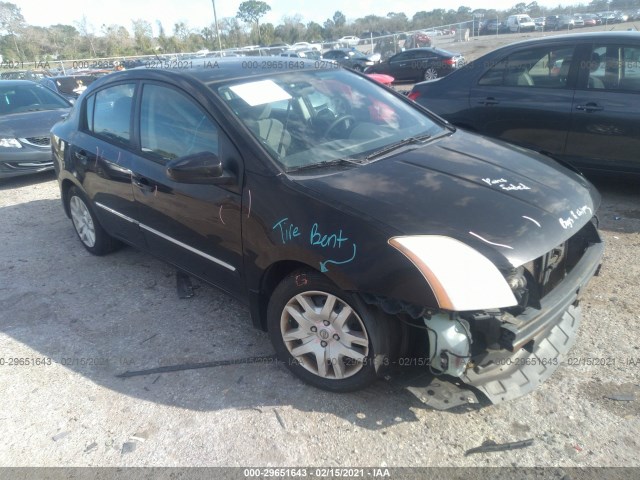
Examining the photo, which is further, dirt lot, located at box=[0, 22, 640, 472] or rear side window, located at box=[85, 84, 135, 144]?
rear side window, located at box=[85, 84, 135, 144]

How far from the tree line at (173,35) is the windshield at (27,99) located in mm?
35127

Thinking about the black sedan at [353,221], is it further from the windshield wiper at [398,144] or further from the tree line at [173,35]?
the tree line at [173,35]

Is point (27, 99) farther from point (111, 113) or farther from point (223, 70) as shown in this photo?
point (223, 70)

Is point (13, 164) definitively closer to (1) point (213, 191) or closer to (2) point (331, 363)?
(1) point (213, 191)

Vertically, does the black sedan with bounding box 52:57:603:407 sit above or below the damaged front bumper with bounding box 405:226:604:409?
above

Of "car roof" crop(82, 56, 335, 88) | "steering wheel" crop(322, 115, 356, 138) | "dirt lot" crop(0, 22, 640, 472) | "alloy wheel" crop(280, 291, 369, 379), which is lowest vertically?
"dirt lot" crop(0, 22, 640, 472)

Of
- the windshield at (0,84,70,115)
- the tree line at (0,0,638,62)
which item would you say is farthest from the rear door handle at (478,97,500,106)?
the tree line at (0,0,638,62)

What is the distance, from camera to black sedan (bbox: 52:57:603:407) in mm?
2287

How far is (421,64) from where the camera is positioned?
62.9 ft

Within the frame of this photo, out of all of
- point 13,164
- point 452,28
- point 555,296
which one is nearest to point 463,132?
point 555,296

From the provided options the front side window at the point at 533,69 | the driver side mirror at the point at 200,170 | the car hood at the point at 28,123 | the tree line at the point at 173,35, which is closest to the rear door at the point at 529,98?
the front side window at the point at 533,69

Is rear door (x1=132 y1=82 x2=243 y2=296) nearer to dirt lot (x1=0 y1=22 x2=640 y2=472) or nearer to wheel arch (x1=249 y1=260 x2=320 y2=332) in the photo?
wheel arch (x1=249 y1=260 x2=320 y2=332)

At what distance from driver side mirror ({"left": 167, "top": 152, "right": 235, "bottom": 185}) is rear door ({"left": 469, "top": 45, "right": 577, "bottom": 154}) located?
12.1ft

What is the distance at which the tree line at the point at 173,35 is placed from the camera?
46.9m
